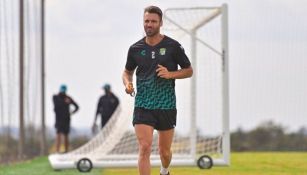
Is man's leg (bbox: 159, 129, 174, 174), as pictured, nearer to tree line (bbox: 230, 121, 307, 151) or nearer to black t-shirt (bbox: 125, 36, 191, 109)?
black t-shirt (bbox: 125, 36, 191, 109)

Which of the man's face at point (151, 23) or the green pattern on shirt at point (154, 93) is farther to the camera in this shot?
the green pattern on shirt at point (154, 93)

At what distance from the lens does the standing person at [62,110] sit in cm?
2108

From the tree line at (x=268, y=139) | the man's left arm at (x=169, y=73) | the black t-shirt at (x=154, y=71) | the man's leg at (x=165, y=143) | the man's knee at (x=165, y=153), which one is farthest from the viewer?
→ the tree line at (x=268, y=139)

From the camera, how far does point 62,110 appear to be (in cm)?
2120

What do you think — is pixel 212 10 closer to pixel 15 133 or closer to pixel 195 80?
pixel 195 80

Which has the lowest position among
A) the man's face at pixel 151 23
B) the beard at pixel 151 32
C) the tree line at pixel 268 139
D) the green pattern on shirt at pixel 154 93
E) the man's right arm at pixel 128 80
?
the tree line at pixel 268 139

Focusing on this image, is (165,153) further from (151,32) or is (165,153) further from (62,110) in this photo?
(62,110)

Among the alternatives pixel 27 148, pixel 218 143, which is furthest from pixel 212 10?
pixel 27 148

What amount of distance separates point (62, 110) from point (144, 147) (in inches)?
490

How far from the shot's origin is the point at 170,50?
9.16 metres

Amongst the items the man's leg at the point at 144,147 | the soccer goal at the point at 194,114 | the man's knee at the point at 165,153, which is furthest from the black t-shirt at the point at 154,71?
the soccer goal at the point at 194,114

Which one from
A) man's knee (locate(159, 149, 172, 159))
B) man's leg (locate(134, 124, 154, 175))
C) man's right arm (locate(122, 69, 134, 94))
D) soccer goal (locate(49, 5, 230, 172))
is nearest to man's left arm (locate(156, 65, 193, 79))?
man's right arm (locate(122, 69, 134, 94))

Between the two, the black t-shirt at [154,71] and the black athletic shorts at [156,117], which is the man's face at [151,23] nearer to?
the black t-shirt at [154,71]

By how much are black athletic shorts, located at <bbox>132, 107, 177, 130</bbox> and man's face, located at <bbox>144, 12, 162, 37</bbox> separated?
73 centimetres
